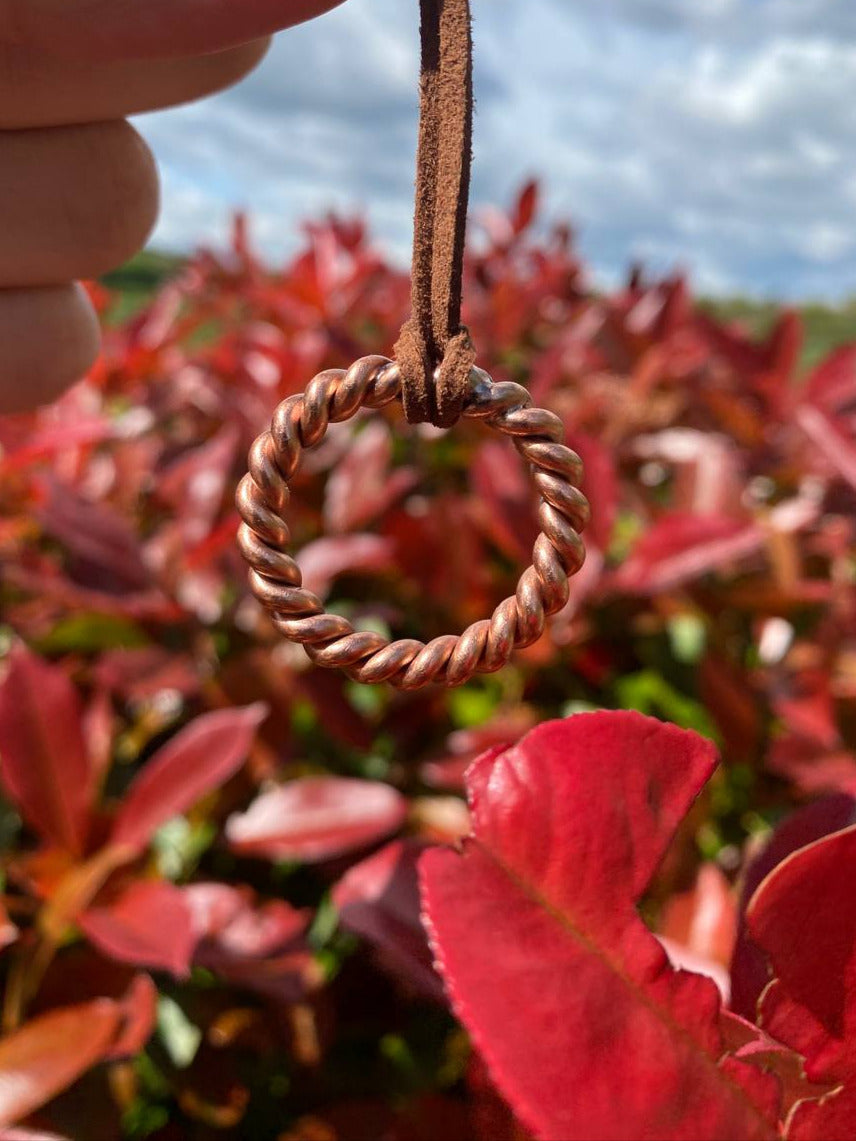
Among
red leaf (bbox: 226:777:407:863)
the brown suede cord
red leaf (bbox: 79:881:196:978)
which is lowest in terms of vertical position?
red leaf (bbox: 226:777:407:863)

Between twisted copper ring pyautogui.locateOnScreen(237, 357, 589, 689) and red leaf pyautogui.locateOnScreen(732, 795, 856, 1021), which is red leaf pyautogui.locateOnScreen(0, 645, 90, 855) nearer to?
twisted copper ring pyautogui.locateOnScreen(237, 357, 589, 689)

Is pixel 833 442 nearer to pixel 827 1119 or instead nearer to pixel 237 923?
pixel 237 923

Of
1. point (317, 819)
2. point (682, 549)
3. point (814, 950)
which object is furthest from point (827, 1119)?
point (682, 549)

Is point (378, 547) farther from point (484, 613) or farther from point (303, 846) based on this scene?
point (303, 846)

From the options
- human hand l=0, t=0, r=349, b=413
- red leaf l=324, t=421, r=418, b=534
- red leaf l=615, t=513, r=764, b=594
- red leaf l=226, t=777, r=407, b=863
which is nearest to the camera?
human hand l=0, t=0, r=349, b=413

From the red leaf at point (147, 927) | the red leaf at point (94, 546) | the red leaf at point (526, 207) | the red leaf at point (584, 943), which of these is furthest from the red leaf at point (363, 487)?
the red leaf at point (526, 207)

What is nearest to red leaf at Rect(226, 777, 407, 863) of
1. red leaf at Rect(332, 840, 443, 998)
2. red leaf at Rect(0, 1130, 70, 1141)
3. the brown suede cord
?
red leaf at Rect(332, 840, 443, 998)
